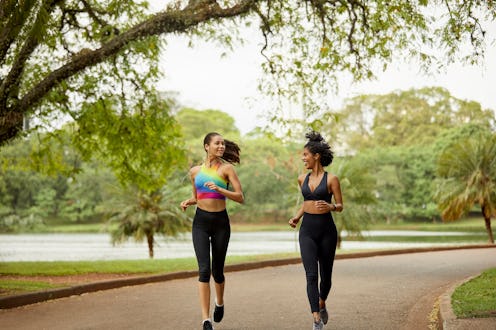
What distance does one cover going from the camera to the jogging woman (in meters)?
7.18

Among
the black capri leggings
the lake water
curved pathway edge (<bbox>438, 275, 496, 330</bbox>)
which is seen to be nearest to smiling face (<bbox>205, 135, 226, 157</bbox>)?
the black capri leggings

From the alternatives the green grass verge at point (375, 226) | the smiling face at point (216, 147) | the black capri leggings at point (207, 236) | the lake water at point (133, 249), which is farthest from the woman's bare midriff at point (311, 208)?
the green grass verge at point (375, 226)

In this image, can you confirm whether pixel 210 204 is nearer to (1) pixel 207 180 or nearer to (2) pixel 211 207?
(2) pixel 211 207

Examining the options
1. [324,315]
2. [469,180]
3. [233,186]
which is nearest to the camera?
[233,186]

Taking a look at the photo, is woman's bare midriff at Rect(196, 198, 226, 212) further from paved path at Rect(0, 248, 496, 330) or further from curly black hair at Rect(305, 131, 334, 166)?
paved path at Rect(0, 248, 496, 330)

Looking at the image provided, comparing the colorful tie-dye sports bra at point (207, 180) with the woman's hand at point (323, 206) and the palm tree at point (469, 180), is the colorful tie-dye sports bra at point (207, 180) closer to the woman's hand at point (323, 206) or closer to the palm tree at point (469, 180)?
the woman's hand at point (323, 206)

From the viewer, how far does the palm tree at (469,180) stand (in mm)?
28531

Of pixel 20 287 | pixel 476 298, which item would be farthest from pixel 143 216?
pixel 476 298

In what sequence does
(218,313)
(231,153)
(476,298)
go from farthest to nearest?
(476,298) → (231,153) → (218,313)

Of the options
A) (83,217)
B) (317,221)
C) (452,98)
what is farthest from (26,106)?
(452,98)

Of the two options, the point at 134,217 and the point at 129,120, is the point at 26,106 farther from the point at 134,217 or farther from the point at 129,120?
the point at 134,217

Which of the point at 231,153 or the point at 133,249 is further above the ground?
the point at 231,153

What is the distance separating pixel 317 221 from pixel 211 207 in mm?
1109

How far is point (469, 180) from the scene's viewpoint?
28.8 m
